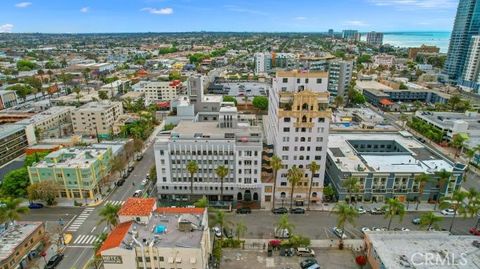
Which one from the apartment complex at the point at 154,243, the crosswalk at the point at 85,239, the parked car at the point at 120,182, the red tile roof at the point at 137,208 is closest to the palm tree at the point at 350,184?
the apartment complex at the point at 154,243

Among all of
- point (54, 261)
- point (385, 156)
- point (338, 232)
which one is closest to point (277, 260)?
point (338, 232)

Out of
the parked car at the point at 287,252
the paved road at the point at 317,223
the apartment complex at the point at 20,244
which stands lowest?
the paved road at the point at 317,223

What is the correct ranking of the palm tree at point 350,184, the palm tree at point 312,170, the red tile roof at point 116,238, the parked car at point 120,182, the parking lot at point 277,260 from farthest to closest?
the parked car at point 120,182 → the palm tree at point 312,170 → the palm tree at point 350,184 → the parking lot at point 277,260 → the red tile roof at point 116,238

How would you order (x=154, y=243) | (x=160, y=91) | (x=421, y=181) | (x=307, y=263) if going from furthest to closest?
(x=160, y=91) → (x=421, y=181) → (x=307, y=263) → (x=154, y=243)

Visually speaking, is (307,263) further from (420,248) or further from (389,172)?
(389,172)

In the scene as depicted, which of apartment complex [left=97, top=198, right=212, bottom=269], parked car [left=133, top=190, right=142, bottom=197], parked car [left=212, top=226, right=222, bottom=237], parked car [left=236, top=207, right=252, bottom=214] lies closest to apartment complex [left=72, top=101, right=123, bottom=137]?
parked car [left=133, top=190, right=142, bottom=197]

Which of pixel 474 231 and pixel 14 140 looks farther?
pixel 14 140

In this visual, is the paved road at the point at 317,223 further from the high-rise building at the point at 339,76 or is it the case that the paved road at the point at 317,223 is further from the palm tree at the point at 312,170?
the high-rise building at the point at 339,76
